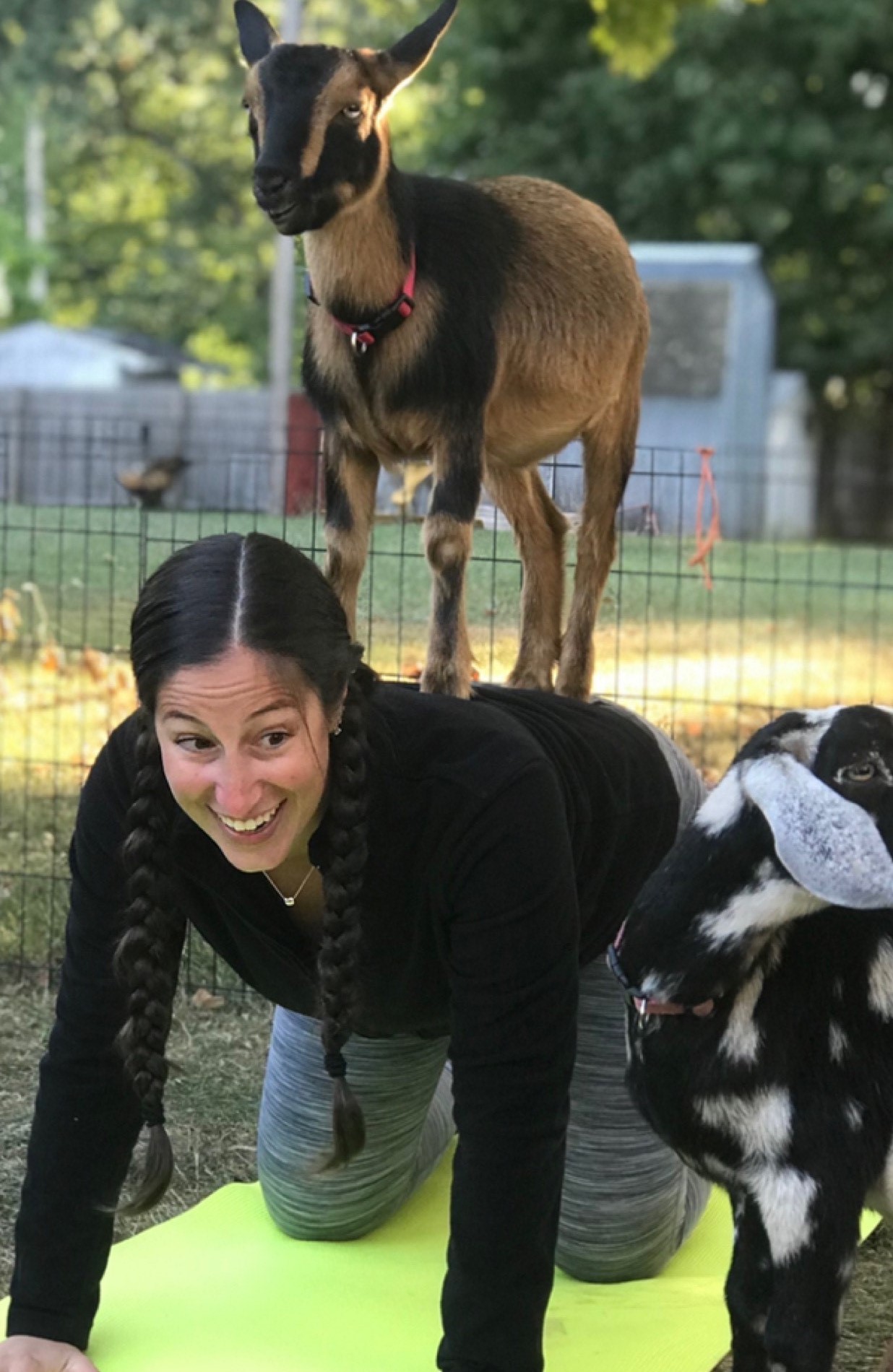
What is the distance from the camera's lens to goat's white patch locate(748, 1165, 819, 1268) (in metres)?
2.29

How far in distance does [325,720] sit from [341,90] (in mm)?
893

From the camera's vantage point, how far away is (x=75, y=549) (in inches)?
255

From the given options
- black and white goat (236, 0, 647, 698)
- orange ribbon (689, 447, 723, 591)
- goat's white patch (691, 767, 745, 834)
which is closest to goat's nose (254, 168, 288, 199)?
black and white goat (236, 0, 647, 698)

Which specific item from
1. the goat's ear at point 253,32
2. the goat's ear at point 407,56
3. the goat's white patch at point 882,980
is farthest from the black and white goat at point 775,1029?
the goat's ear at point 253,32

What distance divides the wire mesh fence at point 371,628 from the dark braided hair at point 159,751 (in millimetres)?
988

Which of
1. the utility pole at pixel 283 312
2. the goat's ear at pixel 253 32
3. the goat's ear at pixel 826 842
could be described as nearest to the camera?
the goat's ear at pixel 826 842

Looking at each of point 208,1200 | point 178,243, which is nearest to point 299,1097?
point 208,1200

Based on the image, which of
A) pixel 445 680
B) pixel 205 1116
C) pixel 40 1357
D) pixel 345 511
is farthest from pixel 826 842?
pixel 205 1116

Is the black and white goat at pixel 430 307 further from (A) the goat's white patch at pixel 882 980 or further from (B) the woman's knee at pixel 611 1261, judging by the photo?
(B) the woman's knee at pixel 611 1261

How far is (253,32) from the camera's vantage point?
265 centimetres

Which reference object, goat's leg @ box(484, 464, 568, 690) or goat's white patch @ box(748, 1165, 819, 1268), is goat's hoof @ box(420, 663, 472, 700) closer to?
goat's leg @ box(484, 464, 568, 690)

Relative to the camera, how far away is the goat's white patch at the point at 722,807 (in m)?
2.35

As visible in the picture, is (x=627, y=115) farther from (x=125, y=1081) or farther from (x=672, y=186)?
(x=125, y=1081)

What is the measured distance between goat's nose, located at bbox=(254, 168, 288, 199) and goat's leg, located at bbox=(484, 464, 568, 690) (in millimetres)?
920
